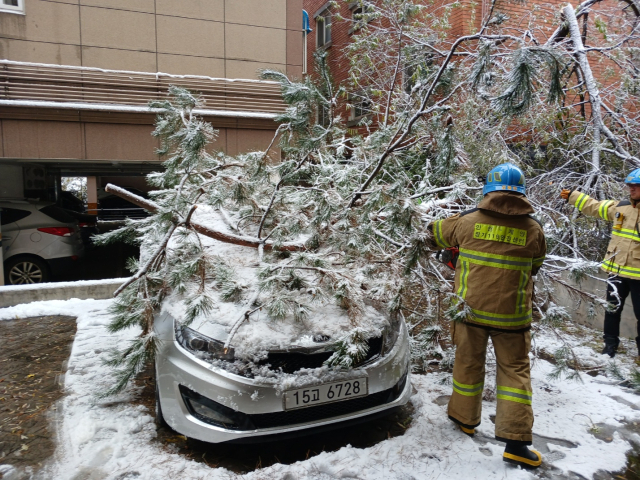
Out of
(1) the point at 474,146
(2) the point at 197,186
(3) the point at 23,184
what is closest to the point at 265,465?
(2) the point at 197,186

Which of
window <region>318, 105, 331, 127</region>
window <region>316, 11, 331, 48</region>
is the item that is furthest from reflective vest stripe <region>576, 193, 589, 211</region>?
window <region>316, 11, 331, 48</region>

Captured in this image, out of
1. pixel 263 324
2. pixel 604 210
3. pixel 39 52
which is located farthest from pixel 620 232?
pixel 39 52

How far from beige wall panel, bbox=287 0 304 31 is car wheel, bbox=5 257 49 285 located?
6.76m

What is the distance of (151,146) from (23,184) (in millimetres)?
4042

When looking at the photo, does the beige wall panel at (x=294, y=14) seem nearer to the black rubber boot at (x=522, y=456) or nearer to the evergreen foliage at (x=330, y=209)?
the evergreen foliage at (x=330, y=209)

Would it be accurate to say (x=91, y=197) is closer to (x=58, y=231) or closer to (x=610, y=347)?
(x=58, y=231)

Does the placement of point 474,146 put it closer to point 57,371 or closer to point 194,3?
point 57,371

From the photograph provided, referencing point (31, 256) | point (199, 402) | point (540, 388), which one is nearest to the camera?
point (199, 402)

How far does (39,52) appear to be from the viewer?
827 centimetres

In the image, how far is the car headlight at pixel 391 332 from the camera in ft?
10.3

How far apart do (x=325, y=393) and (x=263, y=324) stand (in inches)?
23.0

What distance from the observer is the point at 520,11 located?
8.62 m

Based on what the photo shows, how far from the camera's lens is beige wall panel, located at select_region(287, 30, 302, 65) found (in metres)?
9.92

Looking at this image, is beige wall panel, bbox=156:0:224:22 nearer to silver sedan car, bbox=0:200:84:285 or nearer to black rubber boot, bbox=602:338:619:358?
silver sedan car, bbox=0:200:84:285
